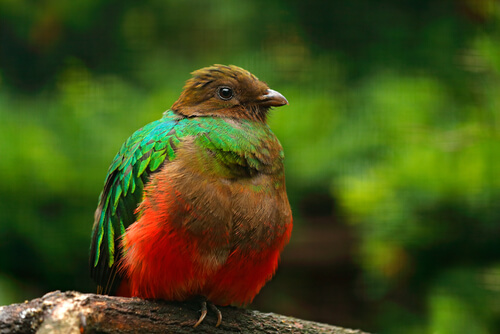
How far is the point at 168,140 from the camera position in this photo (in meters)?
3.44

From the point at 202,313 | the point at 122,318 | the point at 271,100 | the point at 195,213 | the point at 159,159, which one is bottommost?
the point at 202,313

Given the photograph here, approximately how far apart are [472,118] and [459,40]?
1302 mm

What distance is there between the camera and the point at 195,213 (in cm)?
314

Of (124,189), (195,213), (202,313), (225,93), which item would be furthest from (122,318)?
(225,93)

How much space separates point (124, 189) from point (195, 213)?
23.3 inches

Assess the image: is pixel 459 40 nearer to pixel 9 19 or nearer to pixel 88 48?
pixel 88 48

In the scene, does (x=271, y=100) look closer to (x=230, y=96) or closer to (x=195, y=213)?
(x=230, y=96)

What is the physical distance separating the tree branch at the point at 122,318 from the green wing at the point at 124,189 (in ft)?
1.73

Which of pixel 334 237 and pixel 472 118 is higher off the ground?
pixel 472 118

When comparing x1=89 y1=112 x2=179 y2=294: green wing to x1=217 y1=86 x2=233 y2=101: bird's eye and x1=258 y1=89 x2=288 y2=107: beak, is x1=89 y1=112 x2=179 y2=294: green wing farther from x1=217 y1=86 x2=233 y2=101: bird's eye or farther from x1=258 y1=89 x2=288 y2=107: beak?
x1=258 y1=89 x2=288 y2=107: beak

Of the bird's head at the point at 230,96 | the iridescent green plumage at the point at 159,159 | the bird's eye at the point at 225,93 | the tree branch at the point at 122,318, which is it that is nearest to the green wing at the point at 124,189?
the iridescent green plumage at the point at 159,159

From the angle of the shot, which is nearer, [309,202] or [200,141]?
[200,141]

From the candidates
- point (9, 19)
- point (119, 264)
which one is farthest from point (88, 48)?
point (119, 264)

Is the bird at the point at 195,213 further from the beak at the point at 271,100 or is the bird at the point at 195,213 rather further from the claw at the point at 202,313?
the beak at the point at 271,100
